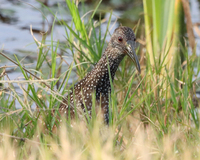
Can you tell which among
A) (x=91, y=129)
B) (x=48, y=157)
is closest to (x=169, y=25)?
(x=91, y=129)

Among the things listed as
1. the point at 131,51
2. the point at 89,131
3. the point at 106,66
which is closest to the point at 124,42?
the point at 131,51

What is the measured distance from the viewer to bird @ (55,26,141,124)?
11.7 ft

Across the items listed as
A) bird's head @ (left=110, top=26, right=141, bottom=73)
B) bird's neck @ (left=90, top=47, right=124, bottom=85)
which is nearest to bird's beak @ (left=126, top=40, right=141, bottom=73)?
bird's head @ (left=110, top=26, right=141, bottom=73)

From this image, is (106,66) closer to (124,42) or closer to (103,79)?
(103,79)

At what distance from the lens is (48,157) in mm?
2322

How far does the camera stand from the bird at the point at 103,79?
11.7 ft

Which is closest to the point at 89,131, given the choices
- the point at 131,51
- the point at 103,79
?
the point at 103,79

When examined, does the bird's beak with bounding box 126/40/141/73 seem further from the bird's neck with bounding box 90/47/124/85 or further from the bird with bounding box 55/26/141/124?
the bird's neck with bounding box 90/47/124/85

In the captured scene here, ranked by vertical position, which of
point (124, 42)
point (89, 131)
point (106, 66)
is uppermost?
point (124, 42)

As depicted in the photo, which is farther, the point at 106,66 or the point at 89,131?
the point at 106,66

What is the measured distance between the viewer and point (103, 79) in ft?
12.1

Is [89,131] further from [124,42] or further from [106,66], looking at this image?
[124,42]

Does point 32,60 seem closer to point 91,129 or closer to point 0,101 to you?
point 0,101

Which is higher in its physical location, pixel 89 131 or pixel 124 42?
pixel 124 42
